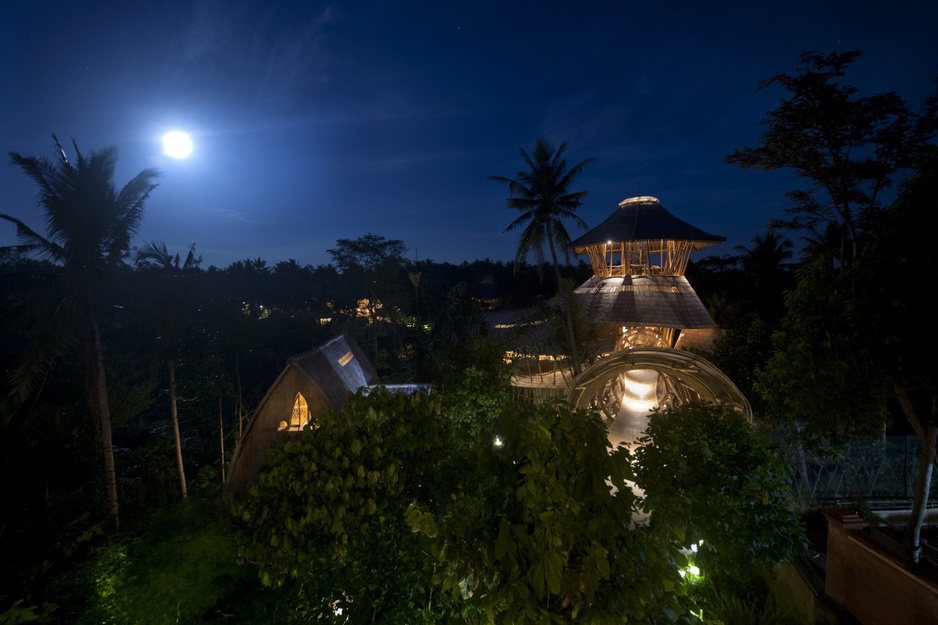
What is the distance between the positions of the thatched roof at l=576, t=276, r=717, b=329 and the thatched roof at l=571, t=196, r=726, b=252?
189 cm

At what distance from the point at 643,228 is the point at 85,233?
1943 centimetres

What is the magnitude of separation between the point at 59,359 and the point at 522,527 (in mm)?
23642

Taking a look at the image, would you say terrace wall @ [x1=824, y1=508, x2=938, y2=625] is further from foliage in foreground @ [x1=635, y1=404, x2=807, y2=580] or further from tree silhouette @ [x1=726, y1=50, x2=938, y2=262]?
tree silhouette @ [x1=726, y1=50, x2=938, y2=262]

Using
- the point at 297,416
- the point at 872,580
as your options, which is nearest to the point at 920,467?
the point at 872,580

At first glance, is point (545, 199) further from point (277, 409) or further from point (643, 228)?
point (277, 409)

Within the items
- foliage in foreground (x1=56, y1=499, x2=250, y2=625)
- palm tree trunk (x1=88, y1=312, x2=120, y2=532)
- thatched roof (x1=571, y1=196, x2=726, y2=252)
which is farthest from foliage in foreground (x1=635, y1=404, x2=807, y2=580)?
palm tree trunk (x1=88, y1=312, x2=120, y2=532)

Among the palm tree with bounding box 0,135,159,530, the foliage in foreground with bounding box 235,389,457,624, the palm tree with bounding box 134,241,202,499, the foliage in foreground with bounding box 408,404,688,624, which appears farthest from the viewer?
the palm tree with bounding box 134,241,202,499

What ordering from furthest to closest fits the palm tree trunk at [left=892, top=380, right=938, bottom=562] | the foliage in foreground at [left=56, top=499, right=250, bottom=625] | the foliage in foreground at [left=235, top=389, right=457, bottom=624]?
the foliage in foreground at [left=56, top=499, right=250, bottom=625] < the palm tree trunk at [left=892, top=380, right=938, bottom=562] < the foliage in foreground at [left=235, top=389, right=457, bottom=624]

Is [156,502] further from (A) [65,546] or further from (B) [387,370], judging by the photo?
(B) [387,370]

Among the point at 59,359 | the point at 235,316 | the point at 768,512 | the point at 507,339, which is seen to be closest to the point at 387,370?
the point at 235,316

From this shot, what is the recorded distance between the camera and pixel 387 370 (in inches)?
1003

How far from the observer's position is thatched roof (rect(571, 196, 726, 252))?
634 inches

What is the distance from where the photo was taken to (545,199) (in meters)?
15.6

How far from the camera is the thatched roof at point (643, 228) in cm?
1611
